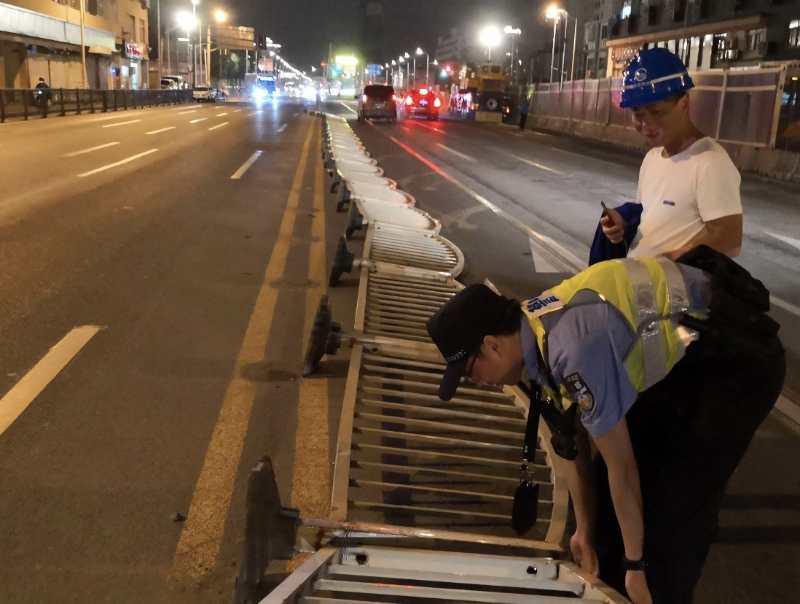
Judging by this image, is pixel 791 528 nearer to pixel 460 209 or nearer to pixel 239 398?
pixel 239 398

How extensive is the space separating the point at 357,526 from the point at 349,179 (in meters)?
11.5

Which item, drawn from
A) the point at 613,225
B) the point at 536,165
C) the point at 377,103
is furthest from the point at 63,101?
the point at 613,225

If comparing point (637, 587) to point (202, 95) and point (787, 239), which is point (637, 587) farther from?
point (202, 95)

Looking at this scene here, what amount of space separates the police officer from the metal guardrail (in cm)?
3226

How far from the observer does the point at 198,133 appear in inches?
1085

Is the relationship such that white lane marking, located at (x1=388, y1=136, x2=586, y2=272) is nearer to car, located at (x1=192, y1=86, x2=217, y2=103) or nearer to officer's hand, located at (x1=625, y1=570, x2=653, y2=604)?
officer's hand, located at (x1=625, y1=570, x2=653, y2=604)

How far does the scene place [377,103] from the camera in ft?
147

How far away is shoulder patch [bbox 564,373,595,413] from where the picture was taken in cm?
209

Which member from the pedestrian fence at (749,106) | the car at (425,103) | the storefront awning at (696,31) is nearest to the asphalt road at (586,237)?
the pedestrian fence at (749,106)

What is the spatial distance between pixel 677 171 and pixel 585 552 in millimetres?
1504

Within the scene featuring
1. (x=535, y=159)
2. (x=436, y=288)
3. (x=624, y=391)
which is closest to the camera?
(x=624, y=391)

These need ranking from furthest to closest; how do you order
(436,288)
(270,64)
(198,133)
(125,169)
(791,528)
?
1. (270,64)
2. (198,133)
3. (125,169)
4. (436,288)
5. (791,528)

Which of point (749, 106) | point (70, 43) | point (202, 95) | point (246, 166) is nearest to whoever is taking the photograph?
point (246, 166)

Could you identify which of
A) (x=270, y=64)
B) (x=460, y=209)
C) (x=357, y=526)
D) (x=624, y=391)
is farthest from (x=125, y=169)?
(x=270, y=64)
